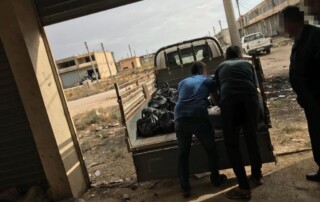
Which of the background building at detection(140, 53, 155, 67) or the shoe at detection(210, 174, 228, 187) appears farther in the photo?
the background building at detection(140, 53, 155, 67)

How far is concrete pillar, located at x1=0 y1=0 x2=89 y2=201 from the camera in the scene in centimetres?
504

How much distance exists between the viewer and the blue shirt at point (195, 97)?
453 centimetres

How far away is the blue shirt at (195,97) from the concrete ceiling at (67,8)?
5.65 feet

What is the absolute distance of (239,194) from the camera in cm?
426

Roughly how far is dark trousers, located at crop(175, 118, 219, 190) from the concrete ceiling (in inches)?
85.3

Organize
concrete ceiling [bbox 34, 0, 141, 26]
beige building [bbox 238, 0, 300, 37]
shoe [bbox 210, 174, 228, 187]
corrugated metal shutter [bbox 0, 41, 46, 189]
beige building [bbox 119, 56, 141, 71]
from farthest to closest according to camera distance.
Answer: beige building [bbox 119, 56, 141, 71] < beige building [bbox 238, 0, 300, 37] < corrugated metal shutter [bbox 0, 41, 46, 189] < concrete ceiling [bbox 34, 0, 141, 26] < shoe [bbox 210, 174, 228, 187]

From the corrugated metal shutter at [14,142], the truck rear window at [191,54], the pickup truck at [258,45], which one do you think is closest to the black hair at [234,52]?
the corrugated metal shutter at [14,142]

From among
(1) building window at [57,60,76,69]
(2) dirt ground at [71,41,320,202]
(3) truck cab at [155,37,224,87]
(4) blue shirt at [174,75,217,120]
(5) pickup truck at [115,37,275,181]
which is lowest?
(2) dirt ground at [71,41,320,202]

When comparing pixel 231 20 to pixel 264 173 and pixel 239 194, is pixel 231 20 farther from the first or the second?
pixel 239 194

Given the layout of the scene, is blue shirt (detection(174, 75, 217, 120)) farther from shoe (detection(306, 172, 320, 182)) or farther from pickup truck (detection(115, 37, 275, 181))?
shoe (detection(306, 172, 320, 182))

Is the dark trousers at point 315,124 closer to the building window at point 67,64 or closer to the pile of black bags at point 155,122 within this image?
the pile of black bags at point 155,122

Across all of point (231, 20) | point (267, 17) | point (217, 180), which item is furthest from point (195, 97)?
point (267, 17)

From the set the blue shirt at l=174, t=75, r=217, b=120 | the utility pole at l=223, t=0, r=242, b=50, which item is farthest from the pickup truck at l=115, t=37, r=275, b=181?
the utility pole at l=223, t=0, r=242, b=50

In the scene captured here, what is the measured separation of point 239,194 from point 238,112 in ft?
3.33
